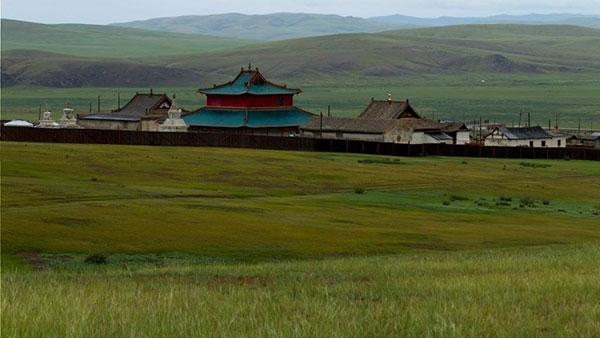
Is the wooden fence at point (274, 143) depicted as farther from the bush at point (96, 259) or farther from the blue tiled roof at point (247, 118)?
the bush at point (96, 259)

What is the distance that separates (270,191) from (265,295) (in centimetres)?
3753

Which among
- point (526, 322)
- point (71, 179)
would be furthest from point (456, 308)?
point (71, 179)

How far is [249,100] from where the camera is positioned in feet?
334

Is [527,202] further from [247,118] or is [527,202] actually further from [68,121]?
[68,121]

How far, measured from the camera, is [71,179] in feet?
169

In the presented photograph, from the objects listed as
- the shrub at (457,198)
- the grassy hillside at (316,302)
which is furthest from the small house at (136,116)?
the grassy hillside at (316,302)

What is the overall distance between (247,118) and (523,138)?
2685 cm

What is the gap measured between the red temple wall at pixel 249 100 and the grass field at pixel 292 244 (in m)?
22.4

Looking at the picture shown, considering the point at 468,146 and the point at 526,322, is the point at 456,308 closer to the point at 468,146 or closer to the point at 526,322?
the point at 526,322

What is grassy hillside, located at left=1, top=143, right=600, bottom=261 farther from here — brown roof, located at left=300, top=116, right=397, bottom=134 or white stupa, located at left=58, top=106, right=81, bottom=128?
white stupa, located at left=58, top=106, right=81, bottom=128

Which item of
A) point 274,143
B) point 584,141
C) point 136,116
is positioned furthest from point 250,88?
point 584,141

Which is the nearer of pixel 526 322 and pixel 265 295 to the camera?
pixel 526 322

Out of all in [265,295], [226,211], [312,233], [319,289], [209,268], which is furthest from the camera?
[226,211]

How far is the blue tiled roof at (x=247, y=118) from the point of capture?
10000 cm
